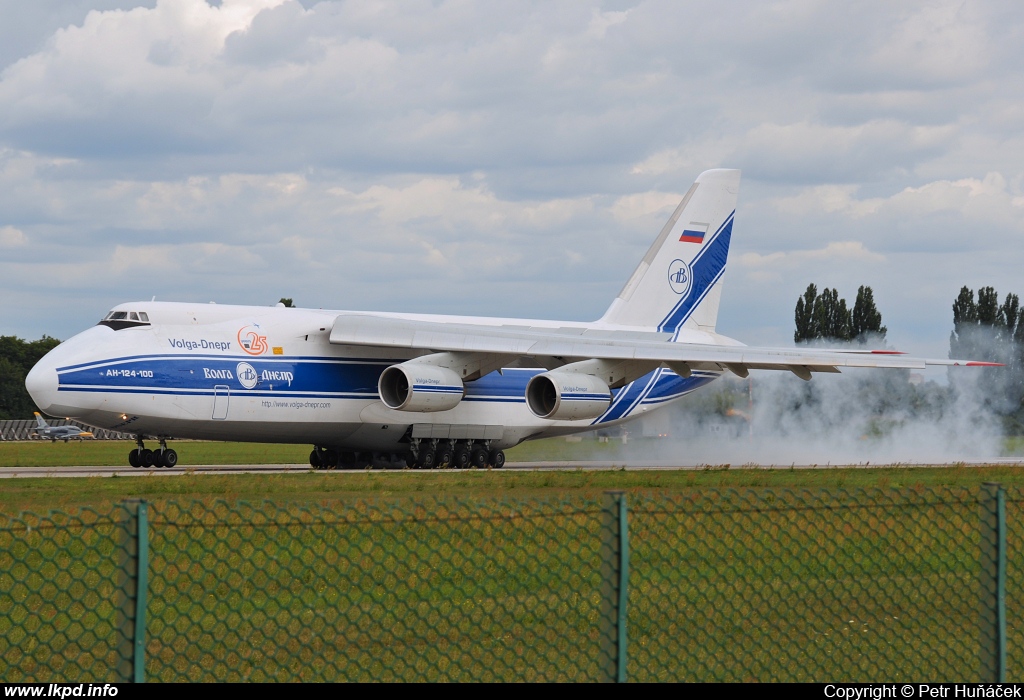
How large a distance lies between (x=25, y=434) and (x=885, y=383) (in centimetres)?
5624

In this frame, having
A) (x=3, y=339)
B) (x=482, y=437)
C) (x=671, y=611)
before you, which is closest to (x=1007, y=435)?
(x=482, y=437)

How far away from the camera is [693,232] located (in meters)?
35.5

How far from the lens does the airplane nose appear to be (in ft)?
76.9

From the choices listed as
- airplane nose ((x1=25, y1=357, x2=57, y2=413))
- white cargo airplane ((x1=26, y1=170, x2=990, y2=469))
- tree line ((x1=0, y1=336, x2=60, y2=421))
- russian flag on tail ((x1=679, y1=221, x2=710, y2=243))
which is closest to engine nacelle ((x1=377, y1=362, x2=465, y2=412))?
white cargo airplane ((x1=26, y1=170, x2=990, y2=469))

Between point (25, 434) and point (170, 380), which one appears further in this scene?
point (25, 434)

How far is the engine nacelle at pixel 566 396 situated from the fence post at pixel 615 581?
22.7m

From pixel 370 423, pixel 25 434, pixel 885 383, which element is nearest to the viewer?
pixel 370 423

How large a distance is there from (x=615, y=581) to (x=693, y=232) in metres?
31.2

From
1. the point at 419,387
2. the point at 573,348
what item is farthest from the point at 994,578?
the point at 573,348

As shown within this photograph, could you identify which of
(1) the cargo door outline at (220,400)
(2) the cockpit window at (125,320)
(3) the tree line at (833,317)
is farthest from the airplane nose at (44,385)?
(3) the tree line at (833,317)

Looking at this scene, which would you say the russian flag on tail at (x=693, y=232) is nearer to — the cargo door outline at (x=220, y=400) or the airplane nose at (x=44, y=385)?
the cargo door outline at (x=220, y=400)
